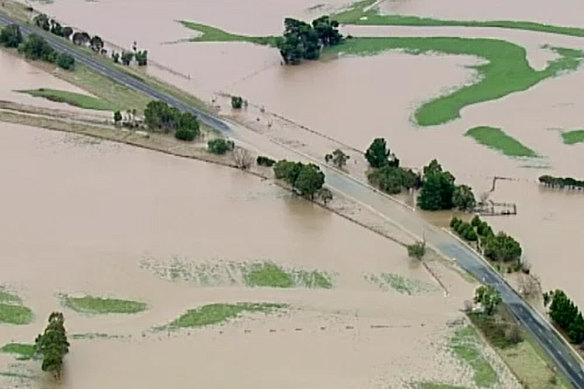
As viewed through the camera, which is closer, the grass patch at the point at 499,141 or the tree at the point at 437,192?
the tree at the point at 437,192

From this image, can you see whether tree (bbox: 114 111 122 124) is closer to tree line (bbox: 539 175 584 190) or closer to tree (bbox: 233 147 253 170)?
tree (bbox: 233 147 253 170)

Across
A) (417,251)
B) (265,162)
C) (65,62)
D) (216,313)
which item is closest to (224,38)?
(65,62)

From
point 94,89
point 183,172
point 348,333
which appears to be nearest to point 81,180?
point 183,172

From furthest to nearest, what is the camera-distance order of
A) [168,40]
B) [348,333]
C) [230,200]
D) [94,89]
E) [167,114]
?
[168,40], [94,89], [167,114], [230,200], [348,333]

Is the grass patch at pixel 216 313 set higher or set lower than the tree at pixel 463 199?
lower

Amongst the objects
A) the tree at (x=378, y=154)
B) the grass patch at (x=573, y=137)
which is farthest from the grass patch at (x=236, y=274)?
the grass patch at (x=573, y=137)

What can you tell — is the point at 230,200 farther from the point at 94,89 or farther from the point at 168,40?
the point at 168,40

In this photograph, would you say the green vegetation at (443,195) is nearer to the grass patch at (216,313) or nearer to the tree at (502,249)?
the tree at (502,249)
